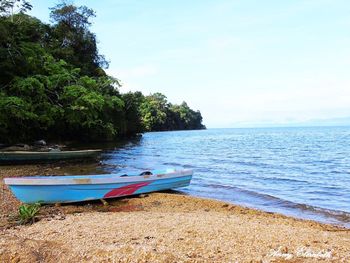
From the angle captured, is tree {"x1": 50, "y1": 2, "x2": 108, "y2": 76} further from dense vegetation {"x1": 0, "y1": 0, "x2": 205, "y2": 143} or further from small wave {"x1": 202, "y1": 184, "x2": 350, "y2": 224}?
small wave {"x1": 202, "y1": 184, "x2": 350, "y2": 224}

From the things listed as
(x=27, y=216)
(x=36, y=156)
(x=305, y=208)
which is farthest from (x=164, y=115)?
(x=27, y=216)

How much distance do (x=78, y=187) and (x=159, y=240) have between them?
5.12 metres

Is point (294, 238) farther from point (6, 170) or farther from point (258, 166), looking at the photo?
point (258, 166)

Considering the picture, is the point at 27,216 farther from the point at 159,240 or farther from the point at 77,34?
the point at 77,34

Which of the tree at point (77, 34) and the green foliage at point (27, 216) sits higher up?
the tree at point (77, 34)

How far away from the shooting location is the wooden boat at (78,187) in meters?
10.1

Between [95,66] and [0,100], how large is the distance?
28650mm

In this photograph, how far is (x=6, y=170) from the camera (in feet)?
58.5

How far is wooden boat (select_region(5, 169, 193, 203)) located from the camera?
1007 cm

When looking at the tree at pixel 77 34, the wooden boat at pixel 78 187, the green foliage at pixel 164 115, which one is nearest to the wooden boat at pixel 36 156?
the wooden boat at pixel 78 187

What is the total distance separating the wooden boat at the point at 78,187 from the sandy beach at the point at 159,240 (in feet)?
2.15

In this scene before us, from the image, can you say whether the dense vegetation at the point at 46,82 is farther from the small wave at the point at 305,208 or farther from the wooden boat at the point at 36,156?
the small wave at the point at 305,208

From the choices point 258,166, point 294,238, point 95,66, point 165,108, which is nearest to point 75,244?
point 294,238

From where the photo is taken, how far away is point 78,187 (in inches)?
428
